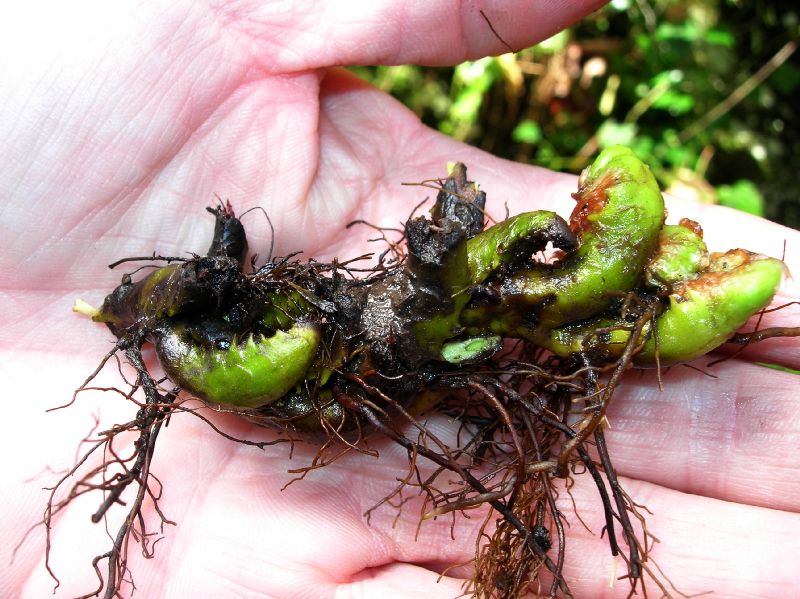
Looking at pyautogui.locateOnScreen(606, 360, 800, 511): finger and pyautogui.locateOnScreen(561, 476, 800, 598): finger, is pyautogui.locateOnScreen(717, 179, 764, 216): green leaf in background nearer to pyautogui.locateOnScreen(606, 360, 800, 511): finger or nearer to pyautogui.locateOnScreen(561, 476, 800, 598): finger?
pyautogui.locateOnScreen(606, 360, 800, 511): finger

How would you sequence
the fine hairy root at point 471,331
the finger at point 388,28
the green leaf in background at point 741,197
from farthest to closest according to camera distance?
the green leaf in background at point 741,197 → the finger at point 388,28 → the fine hairy root at point 471,331

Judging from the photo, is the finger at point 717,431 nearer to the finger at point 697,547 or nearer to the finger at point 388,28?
the finger at point 697,547

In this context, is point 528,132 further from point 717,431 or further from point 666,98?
point 717,431

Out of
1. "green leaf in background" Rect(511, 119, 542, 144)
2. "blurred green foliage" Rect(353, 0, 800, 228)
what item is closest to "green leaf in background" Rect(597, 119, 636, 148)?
"blurred green foliage" Rect(353, 0, 800, 228)

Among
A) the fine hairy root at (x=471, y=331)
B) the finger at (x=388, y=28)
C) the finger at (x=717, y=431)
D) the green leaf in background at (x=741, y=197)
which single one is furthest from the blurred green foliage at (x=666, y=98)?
the fine hairy root at (x=471, y=331)

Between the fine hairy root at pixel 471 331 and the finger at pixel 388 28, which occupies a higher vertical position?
the finger at pixel 388 28

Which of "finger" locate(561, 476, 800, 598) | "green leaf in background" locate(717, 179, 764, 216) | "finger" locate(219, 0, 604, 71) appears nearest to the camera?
"finger" locate(561, 476, 800, 598)
